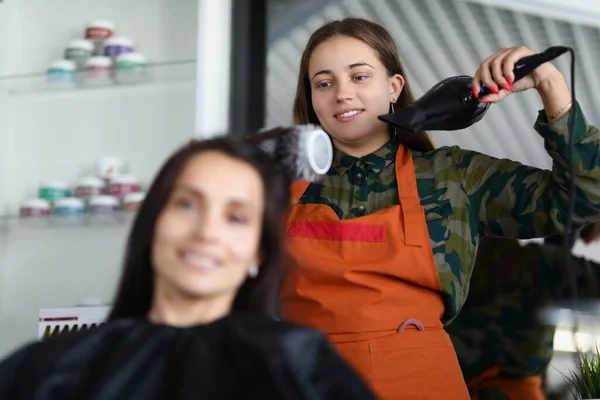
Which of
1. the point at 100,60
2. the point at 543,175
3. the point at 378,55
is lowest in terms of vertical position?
the point at 543,175

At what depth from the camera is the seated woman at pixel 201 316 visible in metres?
0.89

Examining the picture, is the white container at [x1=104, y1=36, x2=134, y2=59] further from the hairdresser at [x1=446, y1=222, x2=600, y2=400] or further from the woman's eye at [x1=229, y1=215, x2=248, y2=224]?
the woman's eye at [x1=229, y1=215, x2=248, y2=224]

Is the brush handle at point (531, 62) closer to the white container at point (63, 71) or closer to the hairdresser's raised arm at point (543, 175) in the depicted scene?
the hairdresser's raised arm at point (543, 175)

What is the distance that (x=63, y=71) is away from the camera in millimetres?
2248

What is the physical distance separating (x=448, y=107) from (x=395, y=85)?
230mm

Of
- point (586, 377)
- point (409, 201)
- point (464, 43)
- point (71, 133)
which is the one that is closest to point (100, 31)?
point (71, 133)

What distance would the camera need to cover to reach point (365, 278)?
49.4 inches

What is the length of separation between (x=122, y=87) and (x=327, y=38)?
1.00 m

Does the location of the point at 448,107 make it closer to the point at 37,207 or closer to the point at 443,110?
the point at 443,110

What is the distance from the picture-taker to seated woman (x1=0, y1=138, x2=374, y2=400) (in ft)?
2.92

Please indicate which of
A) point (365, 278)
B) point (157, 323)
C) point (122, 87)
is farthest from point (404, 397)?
point (122, 87)

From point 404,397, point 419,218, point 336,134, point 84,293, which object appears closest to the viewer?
point 404,397

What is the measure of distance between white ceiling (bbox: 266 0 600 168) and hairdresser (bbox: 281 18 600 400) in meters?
0.71

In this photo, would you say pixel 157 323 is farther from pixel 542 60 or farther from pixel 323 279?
pixel 542 60
